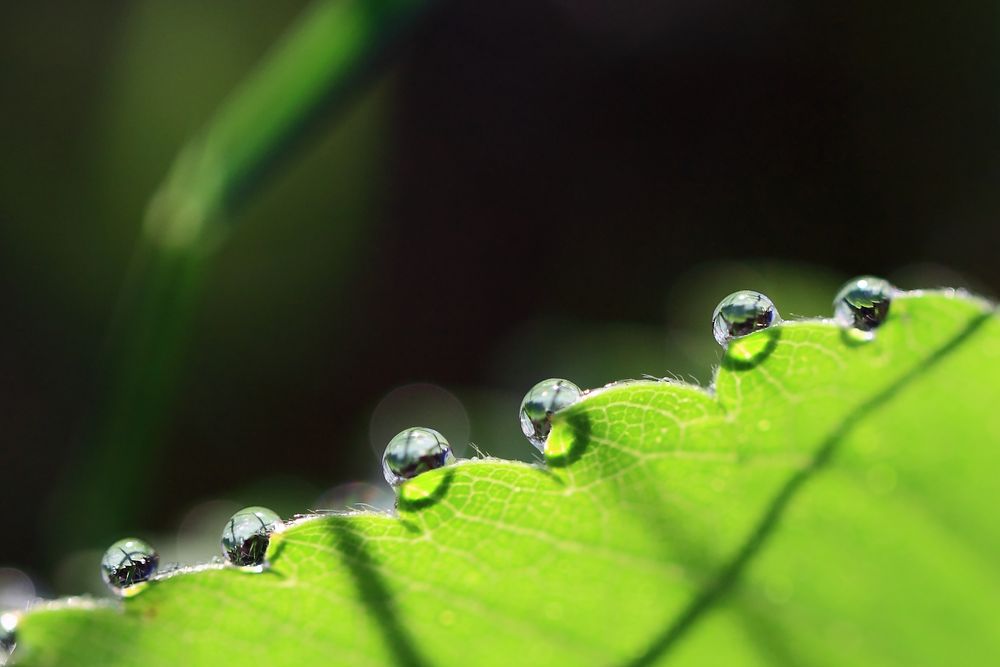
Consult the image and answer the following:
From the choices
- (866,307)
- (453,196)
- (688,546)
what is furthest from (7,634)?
(453,196)

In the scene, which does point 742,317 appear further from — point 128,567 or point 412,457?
point 128,567

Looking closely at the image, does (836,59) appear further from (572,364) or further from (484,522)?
(484,522)

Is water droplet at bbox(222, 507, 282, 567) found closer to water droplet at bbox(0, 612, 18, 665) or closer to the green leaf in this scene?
the green leaf

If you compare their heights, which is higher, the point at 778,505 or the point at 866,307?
the point at 866,307

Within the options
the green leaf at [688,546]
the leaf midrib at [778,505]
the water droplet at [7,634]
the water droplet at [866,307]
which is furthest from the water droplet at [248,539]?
the water droplet at [866,307]

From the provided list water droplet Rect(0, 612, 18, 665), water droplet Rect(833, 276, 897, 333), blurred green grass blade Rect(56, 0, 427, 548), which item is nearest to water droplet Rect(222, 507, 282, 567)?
water droplet Rect(0, 612, 18, 665)

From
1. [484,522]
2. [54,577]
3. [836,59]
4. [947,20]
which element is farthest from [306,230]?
[484,522]
